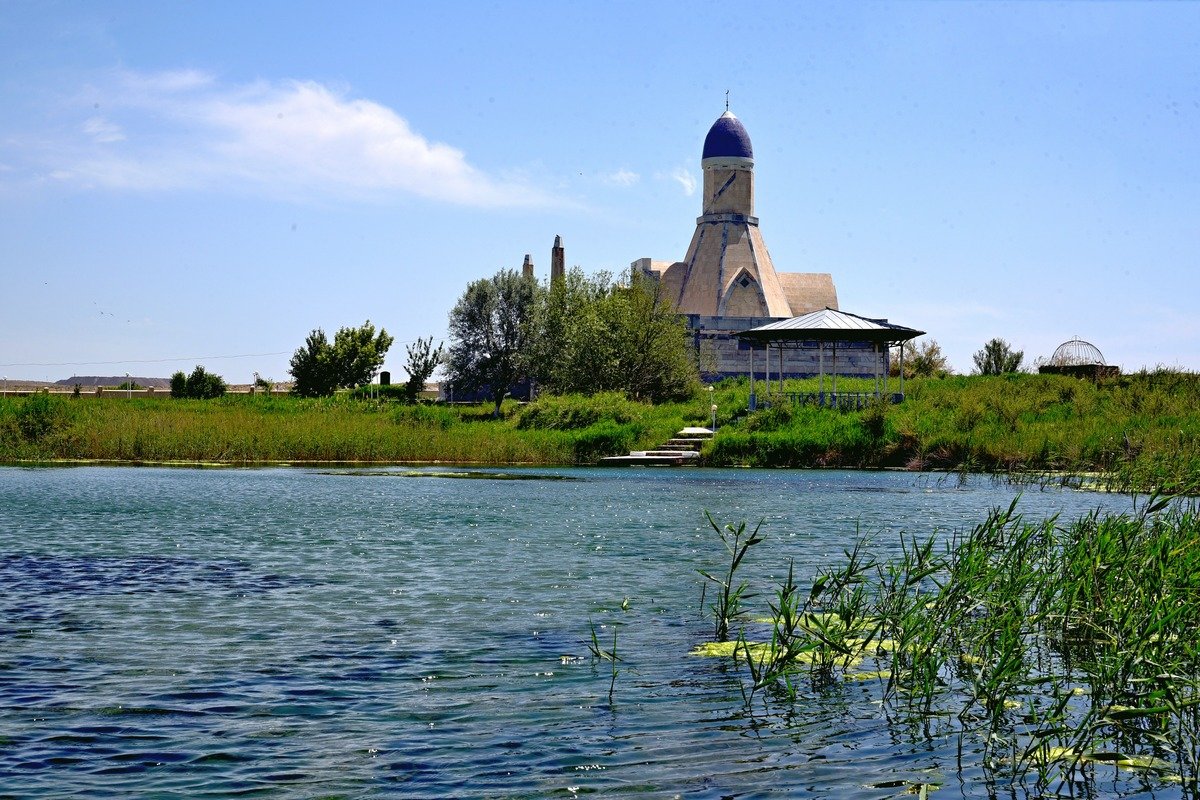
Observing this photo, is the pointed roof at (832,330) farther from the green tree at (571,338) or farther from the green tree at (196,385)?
the green tree at (196,385)

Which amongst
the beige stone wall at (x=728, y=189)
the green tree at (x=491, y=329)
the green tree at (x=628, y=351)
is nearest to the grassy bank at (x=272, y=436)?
the green tree at (x=628, y=351)

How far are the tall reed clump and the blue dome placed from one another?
6018 centimetres

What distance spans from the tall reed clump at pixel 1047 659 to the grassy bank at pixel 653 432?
2219 cm

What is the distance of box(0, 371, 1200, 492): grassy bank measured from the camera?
1291 inches

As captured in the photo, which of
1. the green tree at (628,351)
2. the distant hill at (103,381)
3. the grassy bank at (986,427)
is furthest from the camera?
the distant hill at (103,381)

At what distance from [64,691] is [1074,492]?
69.2ft

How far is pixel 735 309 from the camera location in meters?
69.3

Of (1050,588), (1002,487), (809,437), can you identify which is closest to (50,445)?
(809,437)

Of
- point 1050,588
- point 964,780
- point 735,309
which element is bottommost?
point 964,780

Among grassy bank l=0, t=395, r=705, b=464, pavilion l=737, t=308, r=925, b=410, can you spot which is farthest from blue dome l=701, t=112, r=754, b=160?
grassy bank l=0, t=395, r=705, b=464

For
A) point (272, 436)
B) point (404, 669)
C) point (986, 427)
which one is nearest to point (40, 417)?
point (272, 436)

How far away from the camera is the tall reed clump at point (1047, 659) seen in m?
6.11

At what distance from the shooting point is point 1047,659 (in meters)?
8.67

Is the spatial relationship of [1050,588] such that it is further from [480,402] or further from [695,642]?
[480,402]
